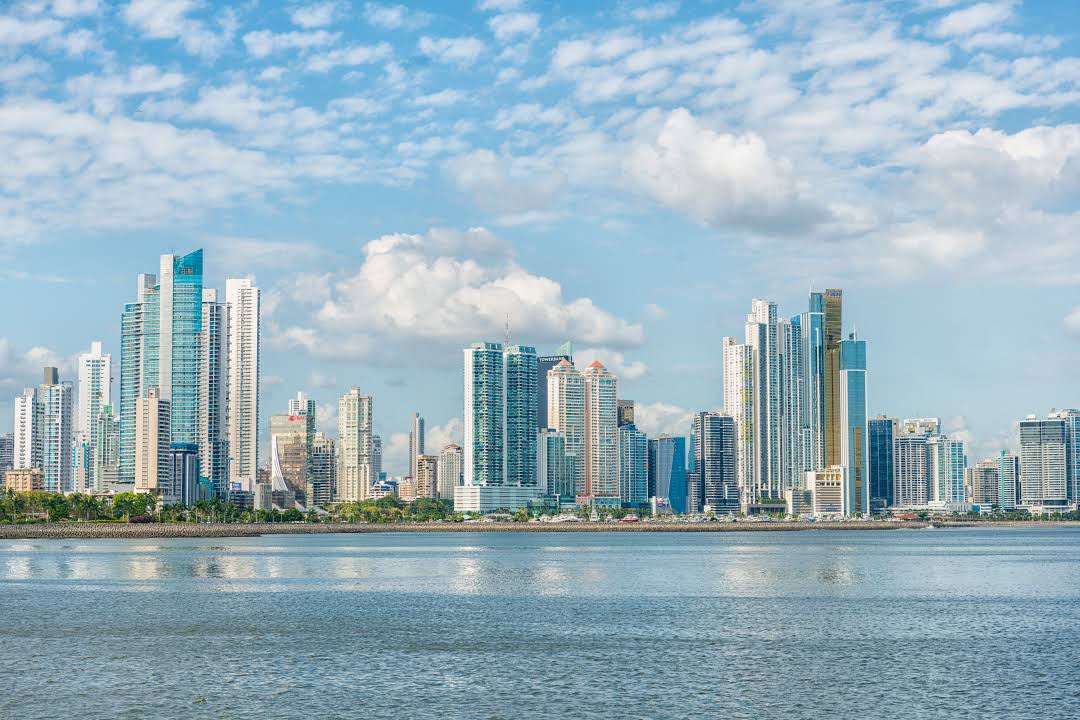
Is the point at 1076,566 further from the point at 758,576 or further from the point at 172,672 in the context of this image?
the point at 172,672

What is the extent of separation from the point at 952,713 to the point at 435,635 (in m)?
32.1

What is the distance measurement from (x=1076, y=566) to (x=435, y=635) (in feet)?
321

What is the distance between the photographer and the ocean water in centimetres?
4994

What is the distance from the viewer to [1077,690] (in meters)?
52.4

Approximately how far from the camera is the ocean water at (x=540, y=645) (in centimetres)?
4994

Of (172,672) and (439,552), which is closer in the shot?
(172,672)

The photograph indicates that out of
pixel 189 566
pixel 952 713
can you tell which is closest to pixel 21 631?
pixel 952 713

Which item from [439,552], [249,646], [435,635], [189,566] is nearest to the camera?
[249,646]

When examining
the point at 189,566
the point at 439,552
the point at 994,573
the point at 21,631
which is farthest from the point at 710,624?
the point at 439,552

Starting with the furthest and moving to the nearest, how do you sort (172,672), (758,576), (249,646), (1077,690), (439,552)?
(439,552) < (758,576) < (249,646) < (172,672) < (1077,690)

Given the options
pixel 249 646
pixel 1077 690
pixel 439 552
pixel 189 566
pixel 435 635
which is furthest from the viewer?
pixel 439 552

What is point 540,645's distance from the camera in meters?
66.4

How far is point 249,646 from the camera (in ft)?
Result: 216

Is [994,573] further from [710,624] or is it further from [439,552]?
[439,552]
